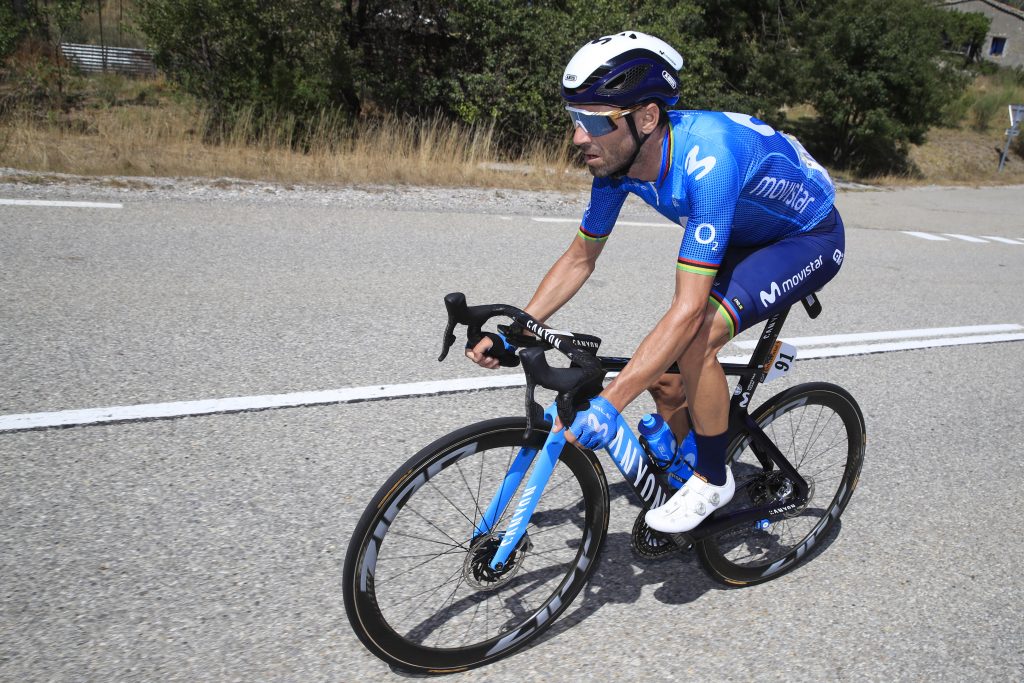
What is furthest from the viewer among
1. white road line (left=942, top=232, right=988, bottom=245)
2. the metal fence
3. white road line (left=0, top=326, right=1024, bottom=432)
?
the metal fence

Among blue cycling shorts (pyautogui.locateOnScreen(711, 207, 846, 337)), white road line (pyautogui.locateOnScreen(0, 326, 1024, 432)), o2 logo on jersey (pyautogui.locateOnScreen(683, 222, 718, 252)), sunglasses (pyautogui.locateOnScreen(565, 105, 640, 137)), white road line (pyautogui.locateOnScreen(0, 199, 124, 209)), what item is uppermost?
sunglasses (pyautogui.locateOnScreen(565, 105, 640, 137))

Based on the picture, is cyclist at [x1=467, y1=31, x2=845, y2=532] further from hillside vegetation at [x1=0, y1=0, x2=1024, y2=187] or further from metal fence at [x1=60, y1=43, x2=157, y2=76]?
metal fence at [x1=60, y1=43, x2=157, y2=76]

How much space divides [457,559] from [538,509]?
45 centimetres

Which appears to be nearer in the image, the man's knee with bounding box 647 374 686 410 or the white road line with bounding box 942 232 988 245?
the man's knee with bounding box 647 374 686 410

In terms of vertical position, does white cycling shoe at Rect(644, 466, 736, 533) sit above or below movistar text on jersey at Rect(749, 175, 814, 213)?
below

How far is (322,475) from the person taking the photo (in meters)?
3.42

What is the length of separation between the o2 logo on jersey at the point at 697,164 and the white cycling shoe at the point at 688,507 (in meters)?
1.04

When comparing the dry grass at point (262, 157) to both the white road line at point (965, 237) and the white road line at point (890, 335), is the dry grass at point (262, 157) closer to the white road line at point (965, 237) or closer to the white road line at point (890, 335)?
the white road line at point (965, 237)

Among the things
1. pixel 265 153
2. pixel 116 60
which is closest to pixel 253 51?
pixel 265 153

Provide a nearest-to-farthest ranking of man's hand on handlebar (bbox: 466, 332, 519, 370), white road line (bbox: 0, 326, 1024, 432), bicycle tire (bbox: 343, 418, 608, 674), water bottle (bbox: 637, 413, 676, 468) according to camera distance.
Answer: bicycle tire (bbox: 343, 418, 608, 674) → man's hand on handlebar (bbox: 466, 332, 519, 370) → water bottle (bbox: 637, 413, 676, 468) → white road line (bbox: 0, 326, 1024, 432)

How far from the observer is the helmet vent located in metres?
2.32

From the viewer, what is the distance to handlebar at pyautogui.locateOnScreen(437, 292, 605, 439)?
2.09 metres

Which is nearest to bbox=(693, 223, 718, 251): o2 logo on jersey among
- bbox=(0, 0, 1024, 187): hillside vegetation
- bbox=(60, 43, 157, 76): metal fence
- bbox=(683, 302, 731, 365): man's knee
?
bbox=(683, 302, 731, 365): man's knee

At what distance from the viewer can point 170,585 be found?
8.73 ft
